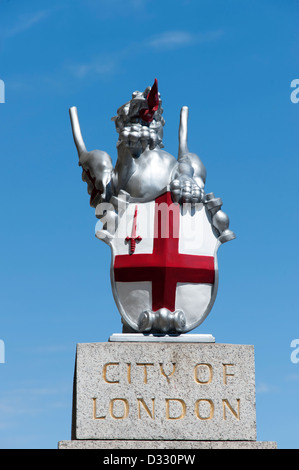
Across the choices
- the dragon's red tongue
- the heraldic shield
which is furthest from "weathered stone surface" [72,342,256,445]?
the dragon's red tongue

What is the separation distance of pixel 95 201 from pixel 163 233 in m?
0.92

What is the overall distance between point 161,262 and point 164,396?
1282 mm

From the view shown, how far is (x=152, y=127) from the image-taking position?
957cm

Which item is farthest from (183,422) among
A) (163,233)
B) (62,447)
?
(163,233)

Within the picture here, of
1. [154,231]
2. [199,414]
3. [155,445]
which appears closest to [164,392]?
[199,414]

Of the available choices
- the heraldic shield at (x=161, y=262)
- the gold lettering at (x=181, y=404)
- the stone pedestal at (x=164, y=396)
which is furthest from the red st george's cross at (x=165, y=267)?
the gold lettering at (x=181, y=404)

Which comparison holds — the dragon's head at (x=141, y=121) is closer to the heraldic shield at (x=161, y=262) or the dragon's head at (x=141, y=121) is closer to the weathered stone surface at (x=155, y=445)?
the heraldic shield at (x=161, y=262)

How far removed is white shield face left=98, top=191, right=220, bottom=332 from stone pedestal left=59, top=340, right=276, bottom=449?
36 cm
